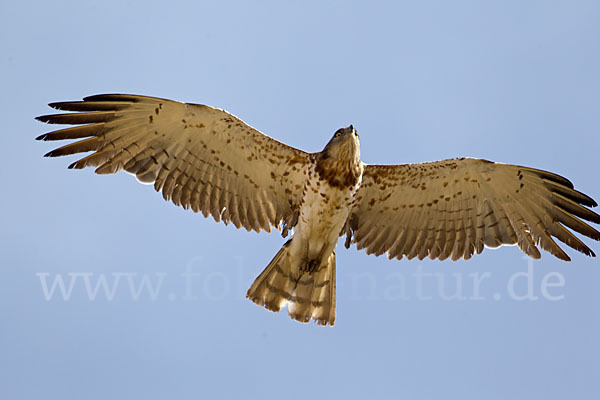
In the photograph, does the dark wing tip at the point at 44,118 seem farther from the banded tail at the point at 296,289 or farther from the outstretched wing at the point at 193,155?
the banded tail at the point at 296,289

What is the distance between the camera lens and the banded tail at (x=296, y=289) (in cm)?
1406

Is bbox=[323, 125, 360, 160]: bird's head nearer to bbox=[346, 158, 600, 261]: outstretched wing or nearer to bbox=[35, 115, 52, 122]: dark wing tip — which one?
bbox=[346, 158, 600, 261]: outstretched wing

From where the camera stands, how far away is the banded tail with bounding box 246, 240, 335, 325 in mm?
14062

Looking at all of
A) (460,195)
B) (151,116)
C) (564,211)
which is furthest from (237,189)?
(564,211)

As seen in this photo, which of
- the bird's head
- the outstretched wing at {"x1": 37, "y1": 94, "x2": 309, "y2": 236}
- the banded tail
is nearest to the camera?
the bird's head

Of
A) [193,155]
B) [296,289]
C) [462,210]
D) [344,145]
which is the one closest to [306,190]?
[344,145]

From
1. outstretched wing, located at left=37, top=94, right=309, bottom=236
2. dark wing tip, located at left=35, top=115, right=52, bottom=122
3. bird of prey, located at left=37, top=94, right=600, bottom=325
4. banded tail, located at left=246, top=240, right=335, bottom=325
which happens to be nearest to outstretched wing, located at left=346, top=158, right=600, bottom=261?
bird of prey, located at left=37, top=94, right=600, bottom=325

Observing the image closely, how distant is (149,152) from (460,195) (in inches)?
177

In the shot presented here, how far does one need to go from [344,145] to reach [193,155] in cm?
229

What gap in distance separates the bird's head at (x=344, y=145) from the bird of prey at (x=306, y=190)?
0.03 m

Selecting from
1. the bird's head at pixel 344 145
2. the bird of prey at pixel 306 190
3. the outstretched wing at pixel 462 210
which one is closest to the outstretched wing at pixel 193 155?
the bird of prey at pixel 306 190

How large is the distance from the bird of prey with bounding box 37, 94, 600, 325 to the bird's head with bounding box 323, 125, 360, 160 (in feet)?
0.09

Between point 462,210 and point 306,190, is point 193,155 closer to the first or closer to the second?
point 306,190

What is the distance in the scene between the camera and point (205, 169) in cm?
1434
